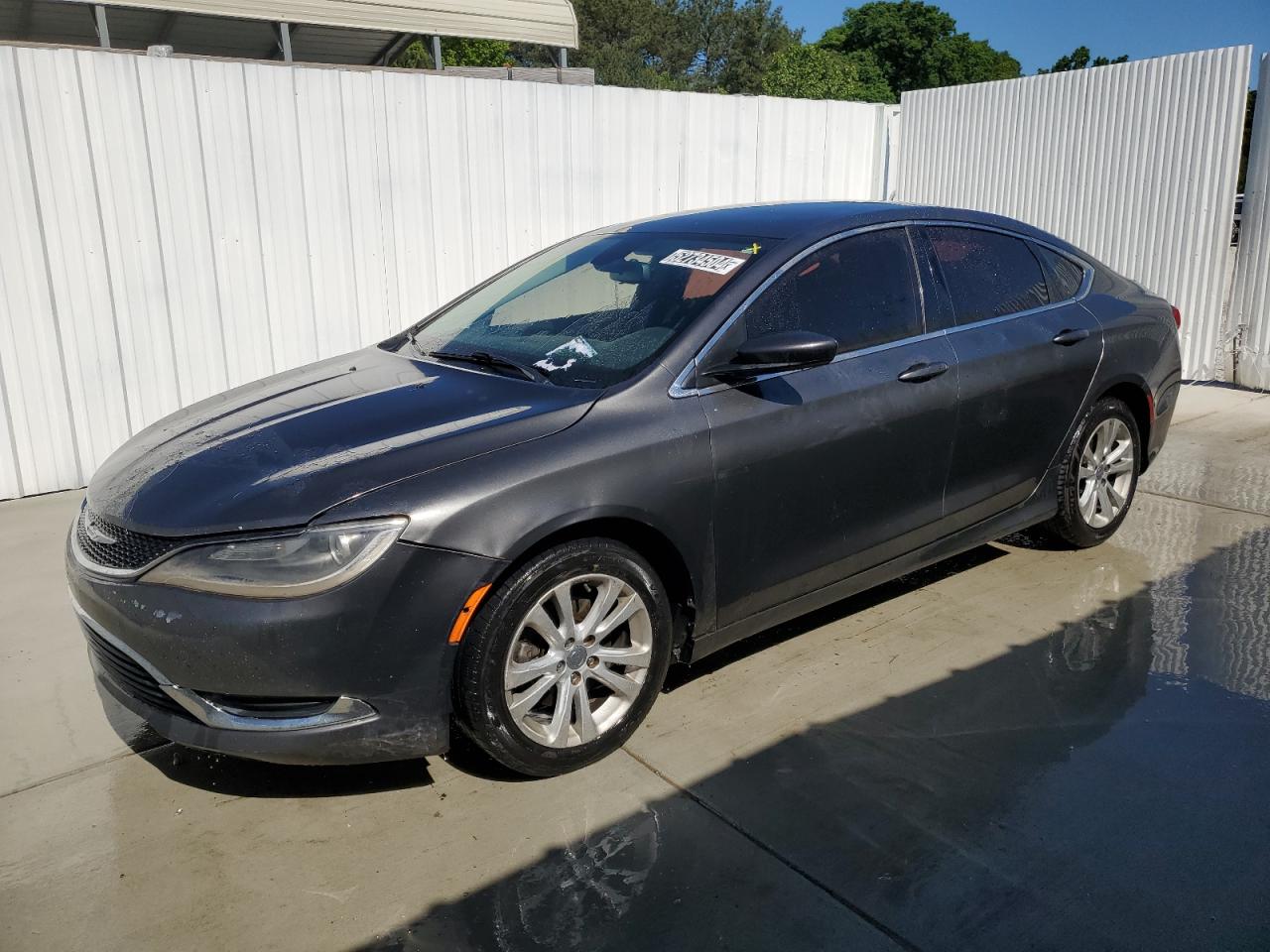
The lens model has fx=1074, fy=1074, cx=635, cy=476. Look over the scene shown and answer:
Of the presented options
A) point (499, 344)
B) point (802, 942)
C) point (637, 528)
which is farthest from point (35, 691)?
point (802, 942)

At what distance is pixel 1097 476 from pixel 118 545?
4.15m

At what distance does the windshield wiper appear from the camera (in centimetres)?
367

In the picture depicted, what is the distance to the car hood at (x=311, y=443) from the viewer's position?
300 centimetres

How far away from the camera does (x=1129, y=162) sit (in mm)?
9305

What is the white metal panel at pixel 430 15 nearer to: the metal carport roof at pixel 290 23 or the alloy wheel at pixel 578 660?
the metal carport roof at pixel 290 23

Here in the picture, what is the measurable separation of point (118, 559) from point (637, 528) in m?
1.53

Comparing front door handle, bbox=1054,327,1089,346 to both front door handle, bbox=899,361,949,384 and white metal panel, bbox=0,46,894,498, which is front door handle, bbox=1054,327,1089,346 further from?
white metal panel, bbox=0,46,894,498

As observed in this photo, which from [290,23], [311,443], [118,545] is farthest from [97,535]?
[290,23]

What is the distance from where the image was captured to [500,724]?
310 cm

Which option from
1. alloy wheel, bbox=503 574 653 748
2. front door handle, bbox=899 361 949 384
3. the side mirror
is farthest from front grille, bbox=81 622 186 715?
front door handle, bbox=899 361 949 384

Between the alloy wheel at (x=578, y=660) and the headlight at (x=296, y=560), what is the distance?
51cm

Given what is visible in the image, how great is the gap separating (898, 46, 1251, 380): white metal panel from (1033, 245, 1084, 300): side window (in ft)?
15.6

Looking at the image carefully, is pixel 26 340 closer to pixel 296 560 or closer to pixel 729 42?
pixel 296 560

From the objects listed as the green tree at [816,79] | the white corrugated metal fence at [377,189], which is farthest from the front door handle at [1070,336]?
the green tree at [816,79]
